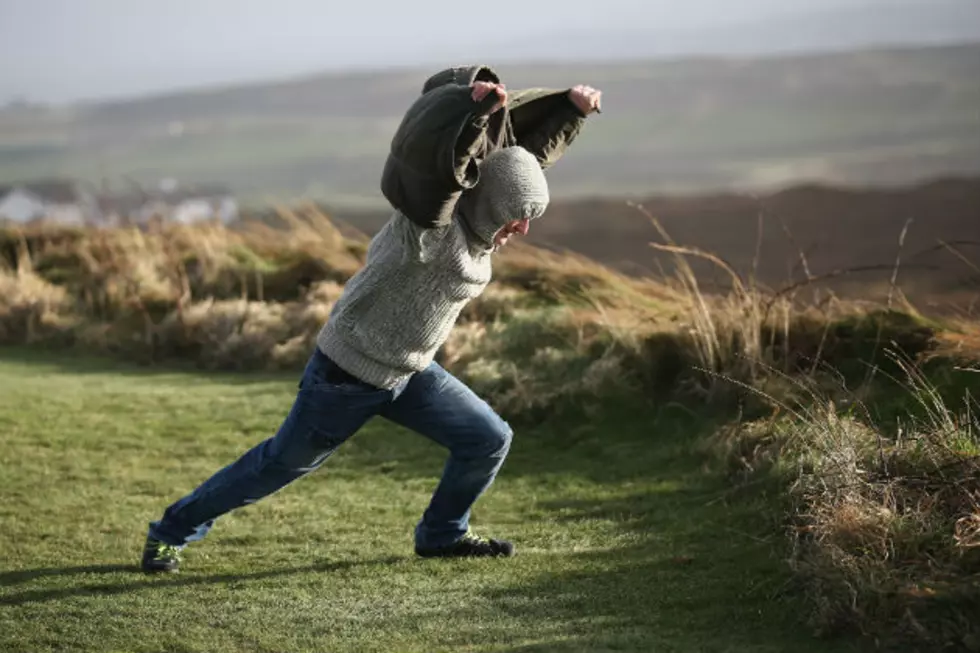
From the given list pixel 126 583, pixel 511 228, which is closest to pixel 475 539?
pixel 126 583

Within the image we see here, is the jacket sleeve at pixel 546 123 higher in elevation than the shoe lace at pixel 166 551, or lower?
higher

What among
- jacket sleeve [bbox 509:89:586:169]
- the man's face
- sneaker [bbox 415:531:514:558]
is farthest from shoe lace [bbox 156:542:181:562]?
jacket sleeve [bbox 509:89:586:169]

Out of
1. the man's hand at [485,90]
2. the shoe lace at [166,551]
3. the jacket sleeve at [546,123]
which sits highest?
the man's hand at [485,90]

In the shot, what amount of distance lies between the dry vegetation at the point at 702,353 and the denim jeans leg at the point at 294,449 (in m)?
1.45

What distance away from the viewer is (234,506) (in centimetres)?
558

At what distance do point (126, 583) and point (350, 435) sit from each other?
1040mm

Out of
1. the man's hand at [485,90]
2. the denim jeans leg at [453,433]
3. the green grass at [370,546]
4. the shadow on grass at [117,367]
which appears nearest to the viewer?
the man's hand at [485,90]

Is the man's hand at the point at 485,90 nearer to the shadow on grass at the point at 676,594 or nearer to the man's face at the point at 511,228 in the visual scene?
the man's face at the point at 511,228

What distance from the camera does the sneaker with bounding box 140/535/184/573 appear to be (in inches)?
225

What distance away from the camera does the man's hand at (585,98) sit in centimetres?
520

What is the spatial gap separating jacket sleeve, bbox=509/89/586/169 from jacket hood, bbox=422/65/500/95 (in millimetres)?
493

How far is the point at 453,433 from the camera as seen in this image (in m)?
5.50

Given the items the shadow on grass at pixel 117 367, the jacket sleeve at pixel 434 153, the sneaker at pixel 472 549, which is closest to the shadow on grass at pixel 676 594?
the sneaker at pixel 472 549

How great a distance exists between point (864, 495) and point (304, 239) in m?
6.49
